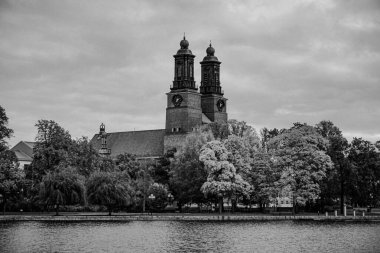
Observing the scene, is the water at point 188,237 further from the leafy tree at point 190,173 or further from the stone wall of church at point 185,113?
the stone wall of church at point 185,113

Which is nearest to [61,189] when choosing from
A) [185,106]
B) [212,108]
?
[185,106]

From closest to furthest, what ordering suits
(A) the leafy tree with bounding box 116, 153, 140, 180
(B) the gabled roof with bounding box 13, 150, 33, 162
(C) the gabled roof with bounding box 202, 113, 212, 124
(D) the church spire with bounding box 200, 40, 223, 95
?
1. (A) the leafy tree with bounding box 116, 153, 140, 180
2. (B) the gabled roof with bounding box 13, 150, 33, 162
3. (C) the gabled roof with bounding box 202, 113, 212, 124
4. (D) the church spire with bounding box 200, 40, 223, 95

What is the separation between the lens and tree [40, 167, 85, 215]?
238ft

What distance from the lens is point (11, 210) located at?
83312mm

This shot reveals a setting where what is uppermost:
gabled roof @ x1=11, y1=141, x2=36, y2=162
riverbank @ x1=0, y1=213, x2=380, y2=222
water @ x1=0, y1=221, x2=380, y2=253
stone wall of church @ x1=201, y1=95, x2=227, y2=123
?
stone wall of church @ x1=201, y1=95, x2=227, y2=123

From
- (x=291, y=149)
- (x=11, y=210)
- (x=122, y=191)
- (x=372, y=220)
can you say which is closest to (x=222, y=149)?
(x=291, y=149)

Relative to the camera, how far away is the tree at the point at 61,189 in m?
72.6

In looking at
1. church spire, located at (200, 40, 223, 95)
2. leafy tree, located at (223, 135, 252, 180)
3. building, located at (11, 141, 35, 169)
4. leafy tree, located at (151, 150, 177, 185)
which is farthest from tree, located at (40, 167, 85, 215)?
church spire, located at (200, 40, 223, 95)

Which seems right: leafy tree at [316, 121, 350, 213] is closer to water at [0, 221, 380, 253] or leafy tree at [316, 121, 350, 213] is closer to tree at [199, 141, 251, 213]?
tree at [199, 141, 251, 213]

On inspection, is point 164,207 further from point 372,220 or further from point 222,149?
point 372,220

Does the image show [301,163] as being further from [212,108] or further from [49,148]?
[212,108]

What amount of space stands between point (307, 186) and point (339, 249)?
32.2 m

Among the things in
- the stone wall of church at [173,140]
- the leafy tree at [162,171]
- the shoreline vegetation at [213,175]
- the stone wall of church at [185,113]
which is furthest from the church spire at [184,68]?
the shoreline vegetation at [213,175]

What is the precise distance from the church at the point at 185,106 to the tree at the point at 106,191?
1888 inches
